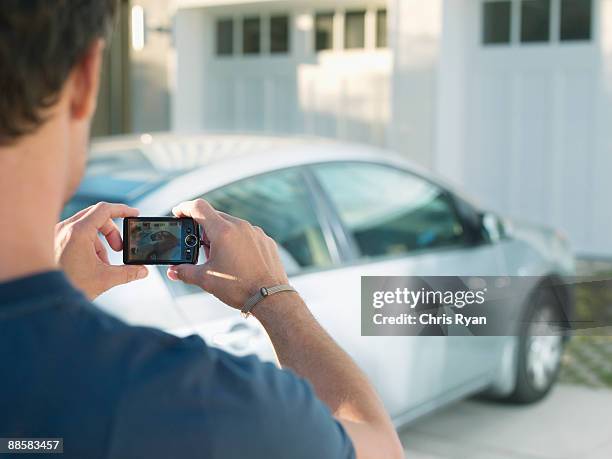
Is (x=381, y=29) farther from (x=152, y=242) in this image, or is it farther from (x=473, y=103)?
(x=152, y=242)

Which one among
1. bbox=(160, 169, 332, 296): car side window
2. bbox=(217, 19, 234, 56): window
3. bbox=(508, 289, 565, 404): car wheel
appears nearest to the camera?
bbox=(160, 169, 332, 296): car side window

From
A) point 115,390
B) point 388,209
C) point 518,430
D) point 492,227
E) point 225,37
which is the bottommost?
point 518,430

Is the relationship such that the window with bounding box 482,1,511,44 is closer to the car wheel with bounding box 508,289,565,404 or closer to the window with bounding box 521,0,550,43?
the window with bounding box 521,0,550,43

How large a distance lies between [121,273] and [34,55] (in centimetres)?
67

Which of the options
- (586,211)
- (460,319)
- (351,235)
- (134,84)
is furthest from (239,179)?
(134,84)

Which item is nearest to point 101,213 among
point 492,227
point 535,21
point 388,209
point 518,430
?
point 388,209

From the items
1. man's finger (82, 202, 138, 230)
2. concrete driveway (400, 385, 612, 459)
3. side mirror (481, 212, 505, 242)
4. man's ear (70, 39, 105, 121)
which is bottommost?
concrete driveway (400, 385, 612, 459)

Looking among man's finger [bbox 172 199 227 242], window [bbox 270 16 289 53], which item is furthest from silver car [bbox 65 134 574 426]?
window [bbox 270 16 289 53]

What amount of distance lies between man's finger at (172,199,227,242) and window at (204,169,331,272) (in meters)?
2.28

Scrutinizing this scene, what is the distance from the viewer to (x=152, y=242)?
1727 mm

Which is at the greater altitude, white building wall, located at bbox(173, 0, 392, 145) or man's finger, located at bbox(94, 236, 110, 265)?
white building wall, located at bbox(173, 0, 392, 145)

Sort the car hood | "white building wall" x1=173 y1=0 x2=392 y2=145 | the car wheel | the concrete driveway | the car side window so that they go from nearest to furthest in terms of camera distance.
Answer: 1. the car side window
2. the concrete driveway
3. the car wheel
4. the car hood
5. "white building wall" x1=173 y1=0 x2=392 y2=145

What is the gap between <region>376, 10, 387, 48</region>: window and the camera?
10281 millimetres

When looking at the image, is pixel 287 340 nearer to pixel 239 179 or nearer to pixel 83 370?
pixel 83 370
